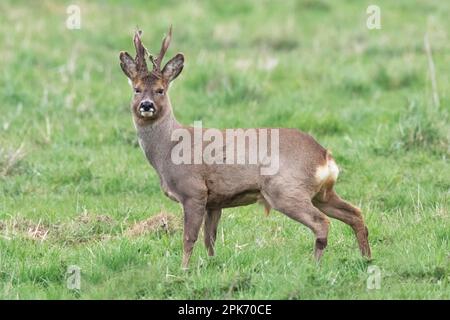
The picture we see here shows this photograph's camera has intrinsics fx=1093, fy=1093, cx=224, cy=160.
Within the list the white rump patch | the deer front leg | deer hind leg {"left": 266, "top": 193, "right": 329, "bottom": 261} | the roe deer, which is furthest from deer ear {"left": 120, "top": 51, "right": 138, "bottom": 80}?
the white rump patch

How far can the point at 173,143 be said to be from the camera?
7.87 meters

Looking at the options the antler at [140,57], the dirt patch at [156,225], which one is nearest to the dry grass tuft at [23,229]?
the dirt patch at [156,225]

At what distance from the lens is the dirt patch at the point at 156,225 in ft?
27.7

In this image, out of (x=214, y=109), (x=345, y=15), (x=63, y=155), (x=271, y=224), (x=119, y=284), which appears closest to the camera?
(x=119, y=284)

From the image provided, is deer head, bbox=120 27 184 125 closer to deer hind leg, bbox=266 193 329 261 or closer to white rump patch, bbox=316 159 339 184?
deer hind leg, bbox=266 193 329 261

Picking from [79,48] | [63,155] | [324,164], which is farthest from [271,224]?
[79,48]

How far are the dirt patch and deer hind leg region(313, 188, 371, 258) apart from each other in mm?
1268

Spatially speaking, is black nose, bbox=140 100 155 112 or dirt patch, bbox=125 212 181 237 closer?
black nose, bbox=140 100 155 112

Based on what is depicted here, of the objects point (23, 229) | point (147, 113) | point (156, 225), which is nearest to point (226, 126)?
point (156, 225)

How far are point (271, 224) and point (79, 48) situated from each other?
6.69 m

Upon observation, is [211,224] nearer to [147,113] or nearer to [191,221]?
[191,221]

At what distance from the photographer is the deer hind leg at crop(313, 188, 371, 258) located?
7738mm

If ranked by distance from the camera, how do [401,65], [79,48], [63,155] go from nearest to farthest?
[63,155] → [401,65] → [79,48]

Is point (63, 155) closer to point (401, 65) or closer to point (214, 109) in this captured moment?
point (214, 109)
